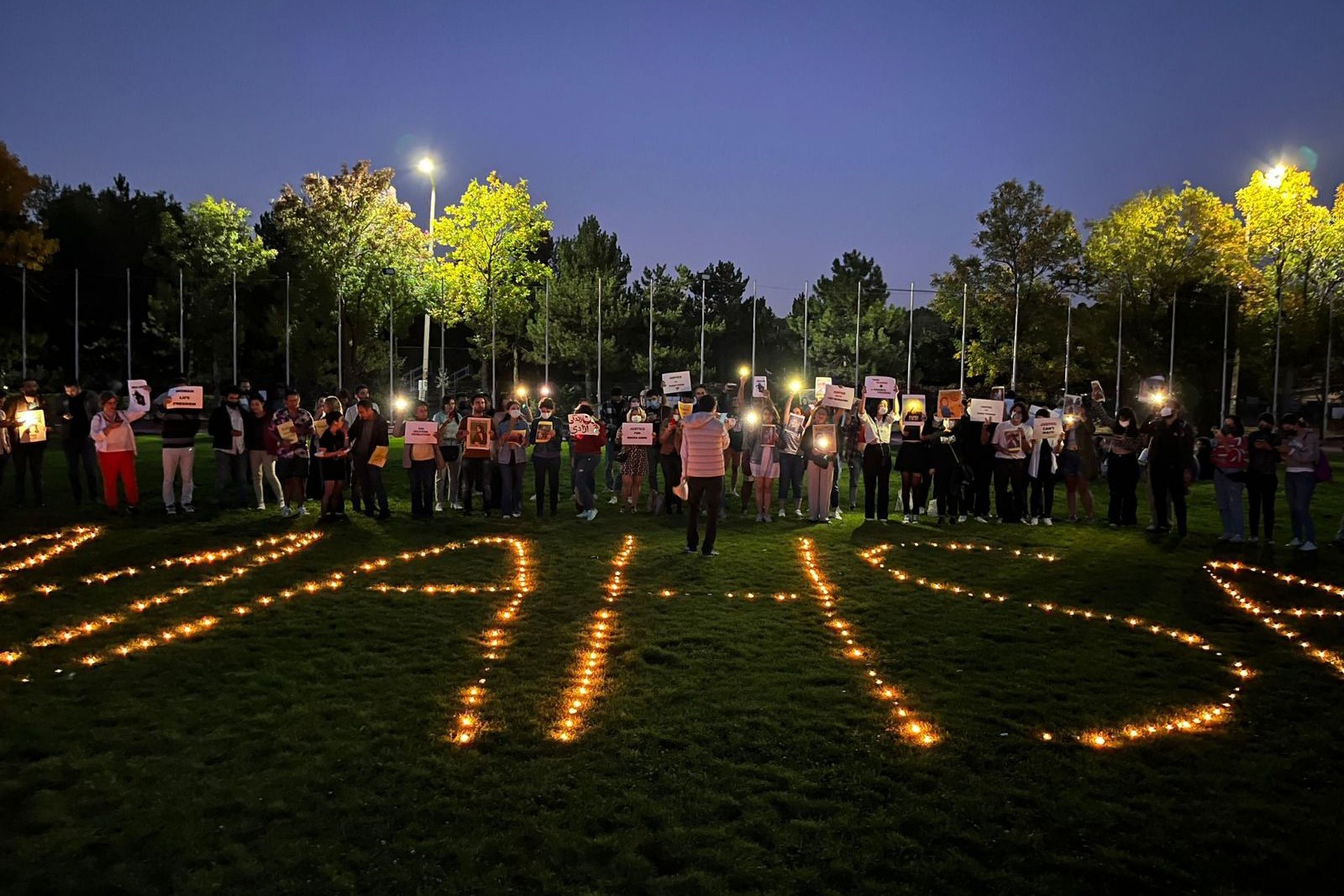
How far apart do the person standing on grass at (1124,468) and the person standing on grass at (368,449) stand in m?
11.9

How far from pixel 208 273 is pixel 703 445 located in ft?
150

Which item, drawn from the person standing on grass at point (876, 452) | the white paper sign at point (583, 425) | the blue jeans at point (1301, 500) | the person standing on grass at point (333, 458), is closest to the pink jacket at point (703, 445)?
the white paper sign at point (583, 425)

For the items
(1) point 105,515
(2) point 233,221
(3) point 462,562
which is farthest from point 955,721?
(2) point 233,221

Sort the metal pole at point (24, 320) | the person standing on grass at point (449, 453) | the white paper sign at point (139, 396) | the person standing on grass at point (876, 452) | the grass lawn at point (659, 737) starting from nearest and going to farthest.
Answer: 1. the grass lawn at point (659, 737)
2. the person standing on grass at point (876, 452)
3. the person standing on grass at point (449, 453)
4. the white paper sign at point (139, 396)
5. the metal pole at point (24, 320)

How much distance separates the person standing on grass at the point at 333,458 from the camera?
14.1 meters

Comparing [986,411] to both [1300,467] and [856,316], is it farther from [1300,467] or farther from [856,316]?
[856,316]

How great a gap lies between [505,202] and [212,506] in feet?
106

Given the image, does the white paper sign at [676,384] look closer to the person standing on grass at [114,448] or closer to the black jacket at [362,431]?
the black jacket at [362,431]

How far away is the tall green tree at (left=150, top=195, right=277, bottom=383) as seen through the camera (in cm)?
4728

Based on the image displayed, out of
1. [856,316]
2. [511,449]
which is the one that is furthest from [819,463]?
[856,316]

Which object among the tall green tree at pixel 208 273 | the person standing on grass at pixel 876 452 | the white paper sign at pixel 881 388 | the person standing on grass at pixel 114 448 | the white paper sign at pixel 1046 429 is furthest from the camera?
the tall green tree at pixel 208 273

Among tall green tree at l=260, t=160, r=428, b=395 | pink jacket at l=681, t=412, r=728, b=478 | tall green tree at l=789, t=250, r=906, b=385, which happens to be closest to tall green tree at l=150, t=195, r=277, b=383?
tall green tree at l=260, t=160, r=428, b=395

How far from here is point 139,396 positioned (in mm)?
16438

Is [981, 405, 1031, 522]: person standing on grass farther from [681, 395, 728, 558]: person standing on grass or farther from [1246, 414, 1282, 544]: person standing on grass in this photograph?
[681, 395, 728, 558]: person standing on grass
